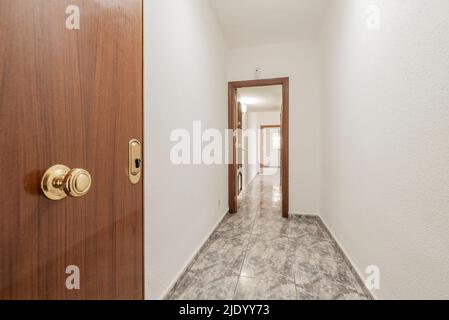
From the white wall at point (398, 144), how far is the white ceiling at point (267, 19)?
0.64 meters

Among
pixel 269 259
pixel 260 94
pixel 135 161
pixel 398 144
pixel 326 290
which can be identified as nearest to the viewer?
pixel 135 161

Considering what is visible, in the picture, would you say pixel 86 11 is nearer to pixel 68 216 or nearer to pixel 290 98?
pixel 68 216

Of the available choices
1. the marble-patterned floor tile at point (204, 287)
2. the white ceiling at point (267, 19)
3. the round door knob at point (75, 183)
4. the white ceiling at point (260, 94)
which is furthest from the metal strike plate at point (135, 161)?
the white ceiling at point (260, 94)

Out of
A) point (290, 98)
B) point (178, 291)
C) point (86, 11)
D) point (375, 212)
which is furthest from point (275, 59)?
point (178, 291)

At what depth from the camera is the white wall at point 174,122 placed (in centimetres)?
115

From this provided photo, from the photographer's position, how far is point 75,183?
1.55 feet

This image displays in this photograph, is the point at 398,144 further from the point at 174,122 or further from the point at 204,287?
the point at 204,287

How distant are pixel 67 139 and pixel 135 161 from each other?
262 millimetres

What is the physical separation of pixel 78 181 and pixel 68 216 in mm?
103

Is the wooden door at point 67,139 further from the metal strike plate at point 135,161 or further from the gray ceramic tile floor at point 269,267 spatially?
the gray ceramic tile floor at point 269,267

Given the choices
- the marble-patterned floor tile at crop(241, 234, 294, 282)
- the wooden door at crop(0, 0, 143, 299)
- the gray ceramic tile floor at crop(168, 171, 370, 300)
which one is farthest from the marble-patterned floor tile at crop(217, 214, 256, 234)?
the wooden door at crop(0, 0, 143, 299)

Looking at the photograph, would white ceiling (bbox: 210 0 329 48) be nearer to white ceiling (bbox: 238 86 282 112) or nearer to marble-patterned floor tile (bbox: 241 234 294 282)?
white ceiling (bbox: 238 86 282 112)

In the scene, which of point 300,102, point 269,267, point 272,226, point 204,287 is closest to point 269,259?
point 269,267
